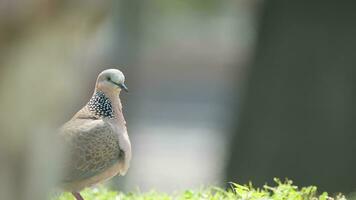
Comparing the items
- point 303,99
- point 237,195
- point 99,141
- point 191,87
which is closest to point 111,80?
point 99,141

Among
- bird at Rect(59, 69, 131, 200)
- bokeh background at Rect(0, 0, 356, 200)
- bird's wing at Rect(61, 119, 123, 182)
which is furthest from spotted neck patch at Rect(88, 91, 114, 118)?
bokeh background at Rect(0, 0, 356, 200)

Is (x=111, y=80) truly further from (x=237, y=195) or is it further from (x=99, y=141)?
(x=237, y=195)

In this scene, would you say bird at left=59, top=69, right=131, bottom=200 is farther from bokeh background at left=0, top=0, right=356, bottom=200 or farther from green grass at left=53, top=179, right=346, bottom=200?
bokeh background at left=0, top=0, right=356, bottom=200

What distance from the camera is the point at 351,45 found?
12.8 meters

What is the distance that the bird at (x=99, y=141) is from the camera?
22.4ft

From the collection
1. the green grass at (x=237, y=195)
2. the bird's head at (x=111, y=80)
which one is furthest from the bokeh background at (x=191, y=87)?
the green grass at (x=237, y=195)

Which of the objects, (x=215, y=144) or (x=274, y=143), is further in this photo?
(x=215, y=144)

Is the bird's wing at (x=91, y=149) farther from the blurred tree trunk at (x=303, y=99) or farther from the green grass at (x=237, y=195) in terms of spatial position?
the blurred tree trunk at (x=303, y=99)

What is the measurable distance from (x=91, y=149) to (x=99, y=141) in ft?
0.24

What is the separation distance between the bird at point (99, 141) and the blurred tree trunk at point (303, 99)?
5.55m

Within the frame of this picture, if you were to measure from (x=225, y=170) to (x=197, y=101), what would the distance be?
16.0 meters

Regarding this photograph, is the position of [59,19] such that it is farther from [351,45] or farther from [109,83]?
[351,45]

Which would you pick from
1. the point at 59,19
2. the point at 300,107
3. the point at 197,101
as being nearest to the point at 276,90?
the point at 300,107

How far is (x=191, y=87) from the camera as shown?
100.0ft
